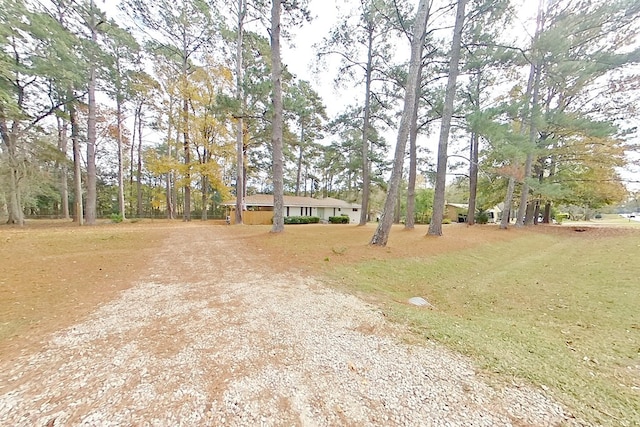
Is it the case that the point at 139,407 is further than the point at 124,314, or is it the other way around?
the point at 124,314

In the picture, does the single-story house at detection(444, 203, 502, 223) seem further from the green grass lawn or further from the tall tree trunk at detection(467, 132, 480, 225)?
the green grass lawn

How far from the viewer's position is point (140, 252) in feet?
22.6

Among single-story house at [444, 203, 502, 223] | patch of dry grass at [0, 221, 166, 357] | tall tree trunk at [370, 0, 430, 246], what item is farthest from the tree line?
single-story house at [444, 203, 502, 223]

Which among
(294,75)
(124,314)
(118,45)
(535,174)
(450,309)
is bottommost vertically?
(450,309)

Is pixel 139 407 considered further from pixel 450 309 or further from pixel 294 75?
pixel 294 75

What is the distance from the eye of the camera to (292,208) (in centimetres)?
2373

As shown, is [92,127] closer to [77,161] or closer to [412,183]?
[77,161]

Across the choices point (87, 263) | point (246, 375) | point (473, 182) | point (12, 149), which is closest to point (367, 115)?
point (473, 182)

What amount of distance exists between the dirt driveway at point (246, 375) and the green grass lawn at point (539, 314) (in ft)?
1.21

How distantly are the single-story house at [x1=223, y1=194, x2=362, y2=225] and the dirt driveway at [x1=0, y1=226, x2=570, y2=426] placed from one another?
57.1 feet

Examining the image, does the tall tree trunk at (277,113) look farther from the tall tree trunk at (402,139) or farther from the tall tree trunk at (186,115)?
the tall tree trunk at (186,115)

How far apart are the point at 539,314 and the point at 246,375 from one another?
4791 mm

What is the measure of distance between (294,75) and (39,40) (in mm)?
10742

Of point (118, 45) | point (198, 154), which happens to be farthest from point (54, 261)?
point (198, 154)
